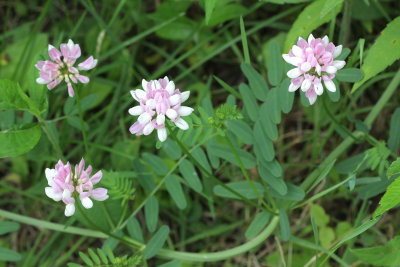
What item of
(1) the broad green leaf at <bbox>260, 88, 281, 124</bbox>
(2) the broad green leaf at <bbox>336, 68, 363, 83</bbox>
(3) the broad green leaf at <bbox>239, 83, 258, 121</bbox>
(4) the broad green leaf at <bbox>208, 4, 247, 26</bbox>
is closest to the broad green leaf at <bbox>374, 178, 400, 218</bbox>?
(2) the broad green leaf at <bbox>336, 68, 363, 83</bbox>

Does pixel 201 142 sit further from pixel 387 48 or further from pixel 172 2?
pixel 172 2

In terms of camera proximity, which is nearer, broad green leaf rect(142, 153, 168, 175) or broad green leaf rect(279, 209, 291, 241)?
broad green leaf rect(279, 209, 291, 241)

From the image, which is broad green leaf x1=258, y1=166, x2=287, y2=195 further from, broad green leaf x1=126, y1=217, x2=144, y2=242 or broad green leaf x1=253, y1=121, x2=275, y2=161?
broad green leaf x1=126, y1=217, x2=144, y2=242

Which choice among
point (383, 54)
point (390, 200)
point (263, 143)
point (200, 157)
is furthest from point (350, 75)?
point (200, 157)

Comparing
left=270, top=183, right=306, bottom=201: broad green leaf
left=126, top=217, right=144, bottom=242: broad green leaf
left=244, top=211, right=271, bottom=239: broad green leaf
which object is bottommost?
left=244, top=211, right=271, bottom=239: broad green leaf

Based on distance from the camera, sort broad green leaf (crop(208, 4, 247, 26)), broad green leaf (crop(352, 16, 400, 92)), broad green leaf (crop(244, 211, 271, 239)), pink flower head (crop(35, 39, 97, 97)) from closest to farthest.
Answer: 1. pink flower head (crop(35, 39, 97, 97))
2. broad green leaf (crop(352, 16, 400, 92))
3. broad green leaf (crop(244, 211, 271, 239))
4. broad green leaf (crop(208, 4, 247, 26))

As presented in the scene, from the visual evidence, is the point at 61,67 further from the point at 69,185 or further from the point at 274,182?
the point at 274,182
